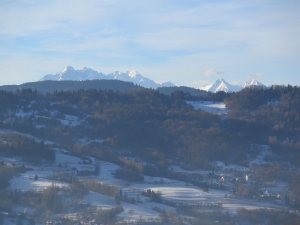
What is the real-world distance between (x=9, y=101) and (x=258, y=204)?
2535 centimetres

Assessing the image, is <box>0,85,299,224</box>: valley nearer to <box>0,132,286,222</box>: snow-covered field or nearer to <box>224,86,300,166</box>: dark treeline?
<box>0,132,286,222</box>: snow-covered field

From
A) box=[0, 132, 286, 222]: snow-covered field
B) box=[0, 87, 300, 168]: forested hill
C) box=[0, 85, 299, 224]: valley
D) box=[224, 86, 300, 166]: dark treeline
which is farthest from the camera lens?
box=[224, 86, 300, 166]: dark treeline

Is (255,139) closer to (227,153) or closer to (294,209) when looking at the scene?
(227,153)

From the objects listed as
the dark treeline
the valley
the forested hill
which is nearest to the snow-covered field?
the valley

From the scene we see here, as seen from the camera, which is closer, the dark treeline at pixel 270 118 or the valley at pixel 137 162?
the valley at pixel 137 162

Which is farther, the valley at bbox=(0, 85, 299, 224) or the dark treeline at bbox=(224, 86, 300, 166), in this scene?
the dark treeline at bbox=(224, 86, 300, 166)

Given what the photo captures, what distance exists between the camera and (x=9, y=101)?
136ft

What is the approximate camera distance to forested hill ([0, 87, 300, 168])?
1323 inches

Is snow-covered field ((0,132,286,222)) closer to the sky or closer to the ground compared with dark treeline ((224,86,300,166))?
closer to the ground

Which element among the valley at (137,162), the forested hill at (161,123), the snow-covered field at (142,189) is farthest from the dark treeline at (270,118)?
the snow-covered field at (142,189)

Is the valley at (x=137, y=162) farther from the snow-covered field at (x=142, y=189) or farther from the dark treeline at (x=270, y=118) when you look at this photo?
the dark treeline at (x=270, y=118)

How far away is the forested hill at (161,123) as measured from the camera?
33.6 meters

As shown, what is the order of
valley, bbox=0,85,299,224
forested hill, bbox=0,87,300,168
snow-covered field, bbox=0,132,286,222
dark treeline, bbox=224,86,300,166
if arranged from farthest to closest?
dark treeline, bbox=224,86,300,166, forested hill, bbox=0,87,300,168, snow-covered field, bbox=0,132,286,222, valley, bbox=0,85,299,224

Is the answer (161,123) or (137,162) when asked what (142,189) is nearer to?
(137,162)
